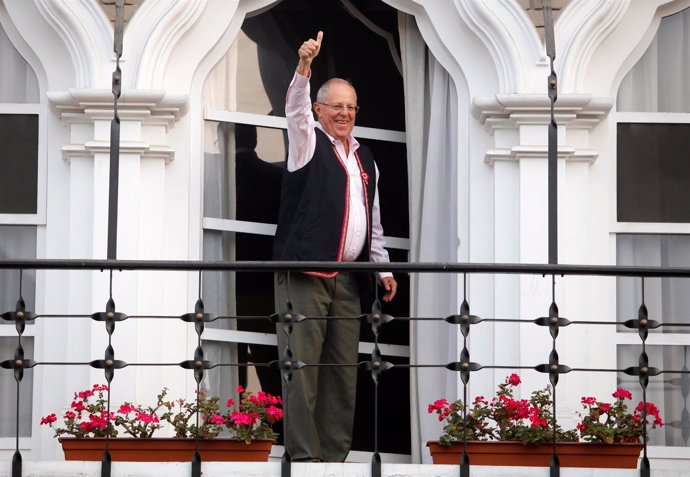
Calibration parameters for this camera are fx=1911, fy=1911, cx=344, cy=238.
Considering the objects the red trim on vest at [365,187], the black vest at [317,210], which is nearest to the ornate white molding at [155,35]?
the black vest at [317,210]

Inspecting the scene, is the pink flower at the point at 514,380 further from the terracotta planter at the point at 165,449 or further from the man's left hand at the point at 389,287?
the terracotta planter at the point at 165,449

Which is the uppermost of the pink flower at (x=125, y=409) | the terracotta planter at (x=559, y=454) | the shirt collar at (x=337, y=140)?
the shirt collar at (x=337, y=140)

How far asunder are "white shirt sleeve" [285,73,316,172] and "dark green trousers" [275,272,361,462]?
64 centimetres

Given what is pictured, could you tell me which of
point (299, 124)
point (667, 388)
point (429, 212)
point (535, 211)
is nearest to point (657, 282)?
point (667, 388)

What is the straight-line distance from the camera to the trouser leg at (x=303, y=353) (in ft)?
31.9

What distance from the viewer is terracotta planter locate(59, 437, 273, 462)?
923cm

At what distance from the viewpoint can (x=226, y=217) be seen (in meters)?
10.9

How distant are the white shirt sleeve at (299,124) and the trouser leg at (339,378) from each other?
667 millimetres

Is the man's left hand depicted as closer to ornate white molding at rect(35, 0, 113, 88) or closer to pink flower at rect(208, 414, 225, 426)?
pink flower at rect(208, 414, 225, 426)

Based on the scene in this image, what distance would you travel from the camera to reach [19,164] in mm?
10711

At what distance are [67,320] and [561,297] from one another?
2.69 meters

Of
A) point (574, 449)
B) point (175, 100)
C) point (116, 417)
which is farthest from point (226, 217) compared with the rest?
point (574, 449)

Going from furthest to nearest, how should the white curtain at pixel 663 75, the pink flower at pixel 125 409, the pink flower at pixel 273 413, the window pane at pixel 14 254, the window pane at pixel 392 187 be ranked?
the window pane at pixel 392 187, the white curtain at pixel 663 75, the window pane at pixel 14 254, the pink flower at pixel 125 409, the pink flower at pixel 273 413

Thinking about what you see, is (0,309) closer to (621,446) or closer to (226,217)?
(226,217)
